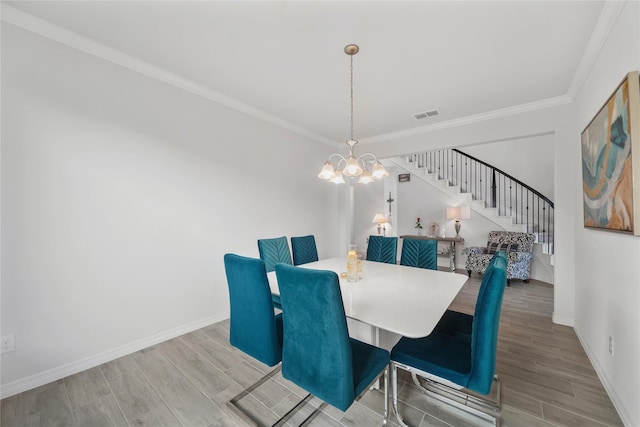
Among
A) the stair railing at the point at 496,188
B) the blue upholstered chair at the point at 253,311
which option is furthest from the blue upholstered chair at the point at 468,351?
the stair railing at the point at 496,188

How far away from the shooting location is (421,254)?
9.66ft

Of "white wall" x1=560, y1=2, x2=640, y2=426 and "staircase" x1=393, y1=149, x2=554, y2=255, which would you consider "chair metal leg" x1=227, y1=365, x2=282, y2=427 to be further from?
"staircase" x1=393, y1=149, x2=554, y2=255

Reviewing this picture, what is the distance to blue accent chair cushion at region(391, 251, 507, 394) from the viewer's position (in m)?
1.24

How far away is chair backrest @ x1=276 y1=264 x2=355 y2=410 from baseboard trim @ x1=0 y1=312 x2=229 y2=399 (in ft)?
6.16

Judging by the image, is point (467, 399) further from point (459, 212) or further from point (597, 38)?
point (459, 212)

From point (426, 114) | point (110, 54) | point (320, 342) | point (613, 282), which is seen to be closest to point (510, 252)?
point (426, 114)

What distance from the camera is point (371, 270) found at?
2.59 meters

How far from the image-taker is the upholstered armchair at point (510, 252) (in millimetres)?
4646

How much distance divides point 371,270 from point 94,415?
226 cm

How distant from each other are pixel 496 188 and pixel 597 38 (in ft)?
14.3

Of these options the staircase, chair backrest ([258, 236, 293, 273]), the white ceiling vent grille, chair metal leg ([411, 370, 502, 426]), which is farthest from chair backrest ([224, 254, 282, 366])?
the staircase

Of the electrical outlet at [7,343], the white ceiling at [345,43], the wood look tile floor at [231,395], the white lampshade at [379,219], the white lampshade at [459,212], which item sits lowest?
the wood look tile floor at [231,395]

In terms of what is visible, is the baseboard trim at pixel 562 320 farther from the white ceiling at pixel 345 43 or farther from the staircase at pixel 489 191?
the white ceiling at pixel 345 43

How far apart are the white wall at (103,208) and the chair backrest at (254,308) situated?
1.37 metres
